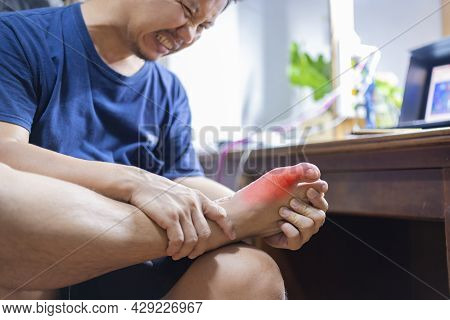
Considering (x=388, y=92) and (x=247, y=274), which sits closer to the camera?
(x=247, y=274)

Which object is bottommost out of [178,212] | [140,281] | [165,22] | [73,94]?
[140,281]

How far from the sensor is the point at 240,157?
97 cm

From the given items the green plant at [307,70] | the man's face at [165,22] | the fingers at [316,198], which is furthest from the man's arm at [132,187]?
the green plant at [307,70]

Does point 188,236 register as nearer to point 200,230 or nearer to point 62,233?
point 200,230

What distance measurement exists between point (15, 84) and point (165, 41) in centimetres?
22

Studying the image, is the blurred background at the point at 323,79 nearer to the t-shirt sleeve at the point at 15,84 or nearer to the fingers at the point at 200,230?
the t-shirt sleeve at the point at 15,84

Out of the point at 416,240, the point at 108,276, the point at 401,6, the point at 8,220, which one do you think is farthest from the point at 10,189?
the point at 401,6

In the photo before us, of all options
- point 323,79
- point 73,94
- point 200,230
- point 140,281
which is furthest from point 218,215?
point 323,79

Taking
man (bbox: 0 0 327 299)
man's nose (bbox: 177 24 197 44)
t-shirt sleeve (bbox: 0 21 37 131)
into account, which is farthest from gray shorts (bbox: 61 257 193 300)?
man's nose (bbox: 177 24 197 44)

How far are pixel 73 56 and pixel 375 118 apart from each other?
88 centimetres

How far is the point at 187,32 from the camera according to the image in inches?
25.0

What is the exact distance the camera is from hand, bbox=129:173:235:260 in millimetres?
475

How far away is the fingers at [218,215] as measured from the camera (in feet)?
1.68
